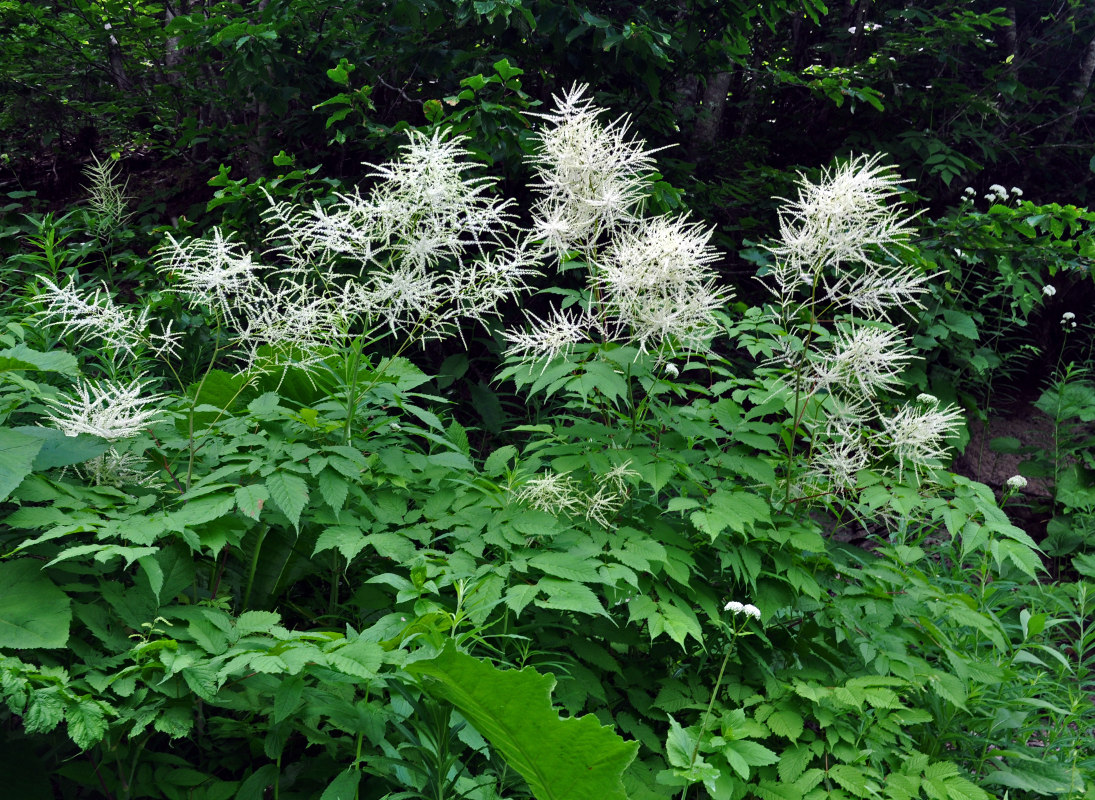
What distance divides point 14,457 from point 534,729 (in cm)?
135

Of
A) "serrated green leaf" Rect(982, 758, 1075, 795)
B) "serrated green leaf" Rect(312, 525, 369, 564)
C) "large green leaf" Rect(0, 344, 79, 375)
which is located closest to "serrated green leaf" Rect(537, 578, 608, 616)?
"serrated green leaf" Rect(312, 525, 369, 564)

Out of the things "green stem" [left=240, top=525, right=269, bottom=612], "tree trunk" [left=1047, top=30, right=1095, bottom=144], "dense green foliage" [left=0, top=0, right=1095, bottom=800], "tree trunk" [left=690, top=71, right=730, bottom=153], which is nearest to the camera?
"dense green foliage" [left=0, top=0, right=1095, bottom=800]

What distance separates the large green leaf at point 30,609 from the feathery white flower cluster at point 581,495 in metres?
1.13

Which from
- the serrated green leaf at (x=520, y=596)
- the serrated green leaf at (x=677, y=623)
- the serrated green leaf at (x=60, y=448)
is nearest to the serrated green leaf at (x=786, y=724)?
the serrated green leaf at (x=677, y=623)

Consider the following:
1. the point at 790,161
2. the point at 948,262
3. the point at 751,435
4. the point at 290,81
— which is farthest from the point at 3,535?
the point at 790,161

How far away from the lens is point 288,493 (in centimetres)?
198

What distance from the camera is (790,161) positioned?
674 cm

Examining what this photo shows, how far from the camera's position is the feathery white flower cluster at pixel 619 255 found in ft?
7.30

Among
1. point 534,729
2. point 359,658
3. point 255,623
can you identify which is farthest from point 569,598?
point 255,623

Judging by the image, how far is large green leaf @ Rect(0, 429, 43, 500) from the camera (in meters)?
1.81

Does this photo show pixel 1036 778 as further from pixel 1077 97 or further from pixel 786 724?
pixel 1077 97

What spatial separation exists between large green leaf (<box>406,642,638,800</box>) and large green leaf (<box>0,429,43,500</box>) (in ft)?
3.31

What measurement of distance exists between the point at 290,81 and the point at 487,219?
3017 millimetres

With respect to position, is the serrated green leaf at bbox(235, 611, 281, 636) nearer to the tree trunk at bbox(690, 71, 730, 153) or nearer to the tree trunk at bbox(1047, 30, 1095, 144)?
the tree trunk at bbox(690, 71, 730, 153)
